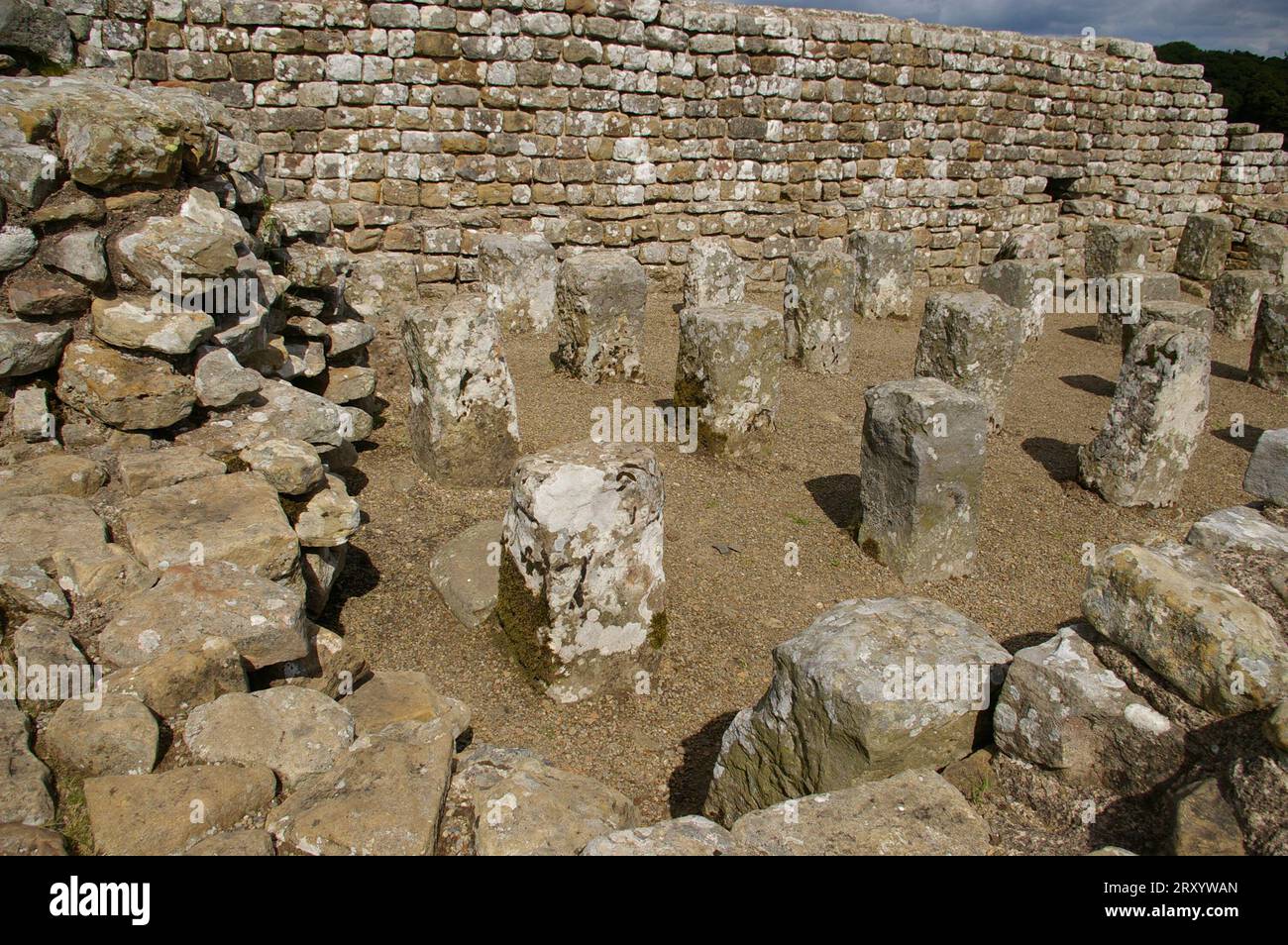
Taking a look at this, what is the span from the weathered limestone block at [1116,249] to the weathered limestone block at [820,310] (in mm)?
5598

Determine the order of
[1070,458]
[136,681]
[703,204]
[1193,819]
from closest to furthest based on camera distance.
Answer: [1193,819] → [136,681] → [1070,458] → [703,204]

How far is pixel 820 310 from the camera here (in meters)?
9.23

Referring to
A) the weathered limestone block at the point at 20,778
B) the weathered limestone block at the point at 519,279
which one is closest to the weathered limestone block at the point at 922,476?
the weathered limestone block at the point at 20,778

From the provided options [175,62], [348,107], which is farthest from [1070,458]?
[175,62]

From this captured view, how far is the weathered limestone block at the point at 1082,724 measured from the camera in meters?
2.82

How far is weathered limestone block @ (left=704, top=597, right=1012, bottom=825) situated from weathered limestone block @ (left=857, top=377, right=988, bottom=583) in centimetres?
221

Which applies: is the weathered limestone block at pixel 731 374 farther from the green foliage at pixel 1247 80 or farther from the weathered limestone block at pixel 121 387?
the green foliage at pixel 1247 80

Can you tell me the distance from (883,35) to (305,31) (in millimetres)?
7829

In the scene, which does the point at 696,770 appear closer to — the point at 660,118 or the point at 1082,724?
the point at 1082,724

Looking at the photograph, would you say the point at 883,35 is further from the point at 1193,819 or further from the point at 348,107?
the point at 1193,819

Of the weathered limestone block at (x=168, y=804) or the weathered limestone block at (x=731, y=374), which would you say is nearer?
the weathered limestone block at (x=168, y=804)

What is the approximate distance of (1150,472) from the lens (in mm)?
6750

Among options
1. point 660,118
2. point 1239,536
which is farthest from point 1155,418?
point 660,118

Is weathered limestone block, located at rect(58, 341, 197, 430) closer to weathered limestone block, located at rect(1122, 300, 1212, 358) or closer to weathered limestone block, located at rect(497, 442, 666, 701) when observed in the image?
weathered limestone block, located at rect(497, 442, 666, 701)
